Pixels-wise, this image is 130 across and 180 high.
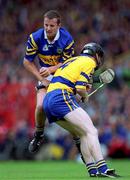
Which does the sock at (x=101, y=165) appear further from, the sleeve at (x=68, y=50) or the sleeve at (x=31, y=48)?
the sleeve at (x=31, y=48)

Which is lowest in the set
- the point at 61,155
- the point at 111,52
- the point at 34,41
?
the point at 61,155

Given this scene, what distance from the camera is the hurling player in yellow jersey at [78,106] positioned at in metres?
11.2

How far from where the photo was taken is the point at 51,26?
12.4m

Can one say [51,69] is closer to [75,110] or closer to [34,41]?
[34,41]

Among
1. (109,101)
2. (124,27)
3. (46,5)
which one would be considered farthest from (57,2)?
(109,101)

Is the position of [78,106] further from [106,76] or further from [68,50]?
[68,50]

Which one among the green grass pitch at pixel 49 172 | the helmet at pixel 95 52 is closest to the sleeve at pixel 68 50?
the helmet at pixel 95 52

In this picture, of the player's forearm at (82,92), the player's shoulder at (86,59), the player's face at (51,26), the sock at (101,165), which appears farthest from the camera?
the player's face at (51,26)

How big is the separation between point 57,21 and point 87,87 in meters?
1.28

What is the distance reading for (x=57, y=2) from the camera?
25156 mm

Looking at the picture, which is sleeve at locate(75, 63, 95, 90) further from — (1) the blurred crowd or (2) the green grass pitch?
(1) the blurred crowd

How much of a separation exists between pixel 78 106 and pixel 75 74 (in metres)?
Result: 0.45

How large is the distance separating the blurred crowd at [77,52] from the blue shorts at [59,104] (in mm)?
8710

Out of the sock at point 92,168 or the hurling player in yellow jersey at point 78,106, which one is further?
the sock at point 92,168
